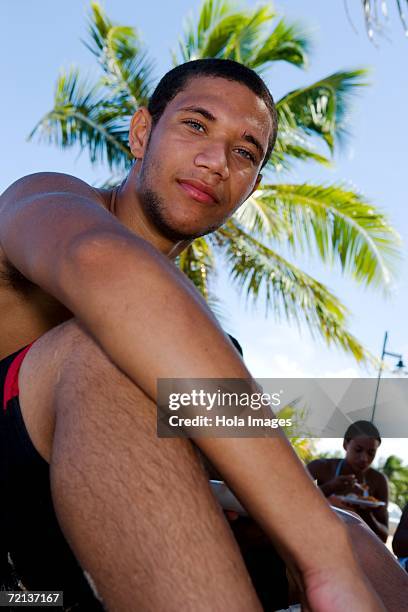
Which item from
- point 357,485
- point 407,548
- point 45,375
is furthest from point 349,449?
point 45,375

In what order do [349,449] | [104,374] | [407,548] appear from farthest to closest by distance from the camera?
[349,449] → [407,548] → [104,374]

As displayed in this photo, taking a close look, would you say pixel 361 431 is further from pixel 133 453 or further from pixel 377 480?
pixel 133 453

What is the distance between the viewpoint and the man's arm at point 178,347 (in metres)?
0.78

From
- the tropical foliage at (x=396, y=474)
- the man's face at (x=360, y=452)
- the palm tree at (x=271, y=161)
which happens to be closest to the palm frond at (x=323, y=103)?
the palm tree at (x=271, y=161)

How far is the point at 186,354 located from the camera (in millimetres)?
804

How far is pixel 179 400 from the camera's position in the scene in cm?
81

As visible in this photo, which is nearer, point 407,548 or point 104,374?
point 104,374

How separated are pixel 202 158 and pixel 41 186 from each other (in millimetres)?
496

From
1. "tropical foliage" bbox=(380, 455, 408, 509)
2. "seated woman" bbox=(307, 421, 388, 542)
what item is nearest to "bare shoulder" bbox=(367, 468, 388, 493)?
"seated woman" bbox=(307, 421, 388, 542)

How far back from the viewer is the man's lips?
161 centimetres

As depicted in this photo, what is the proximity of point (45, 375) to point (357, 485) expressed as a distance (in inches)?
225

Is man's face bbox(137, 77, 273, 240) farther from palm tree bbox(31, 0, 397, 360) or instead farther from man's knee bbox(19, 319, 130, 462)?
palm tree bbox(31, 0, 397, 360)

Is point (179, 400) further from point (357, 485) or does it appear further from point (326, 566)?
point (357, 485)

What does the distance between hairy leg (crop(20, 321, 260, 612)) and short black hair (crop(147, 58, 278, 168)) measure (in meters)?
1.23
